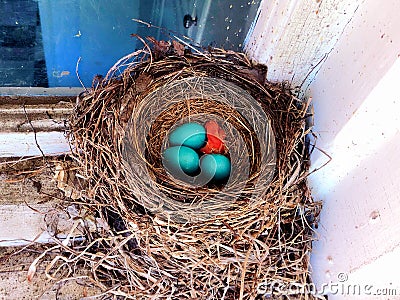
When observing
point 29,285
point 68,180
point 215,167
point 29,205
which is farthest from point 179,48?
point 29,285

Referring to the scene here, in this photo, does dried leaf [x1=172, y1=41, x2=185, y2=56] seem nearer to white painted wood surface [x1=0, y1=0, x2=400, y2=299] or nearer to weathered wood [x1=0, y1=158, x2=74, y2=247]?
white painted wood surface [x1=0, y1=0, x2=400, y2=299]

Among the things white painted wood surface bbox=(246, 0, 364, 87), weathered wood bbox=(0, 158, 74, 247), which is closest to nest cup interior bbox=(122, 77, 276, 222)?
white painted wood surface bbox=(246, 0, 364, 87)

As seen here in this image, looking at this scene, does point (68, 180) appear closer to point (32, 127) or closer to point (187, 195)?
point (32, 127)

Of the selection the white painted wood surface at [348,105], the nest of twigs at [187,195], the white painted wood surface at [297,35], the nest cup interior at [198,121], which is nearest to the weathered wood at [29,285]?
the nest of twigs at [187,195]

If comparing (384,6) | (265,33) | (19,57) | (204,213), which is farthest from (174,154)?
(384,6)

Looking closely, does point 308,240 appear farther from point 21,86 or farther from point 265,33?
point 21,86

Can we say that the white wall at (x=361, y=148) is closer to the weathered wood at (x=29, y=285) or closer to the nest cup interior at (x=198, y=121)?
the nest cup interior at (x=198, y=121)
